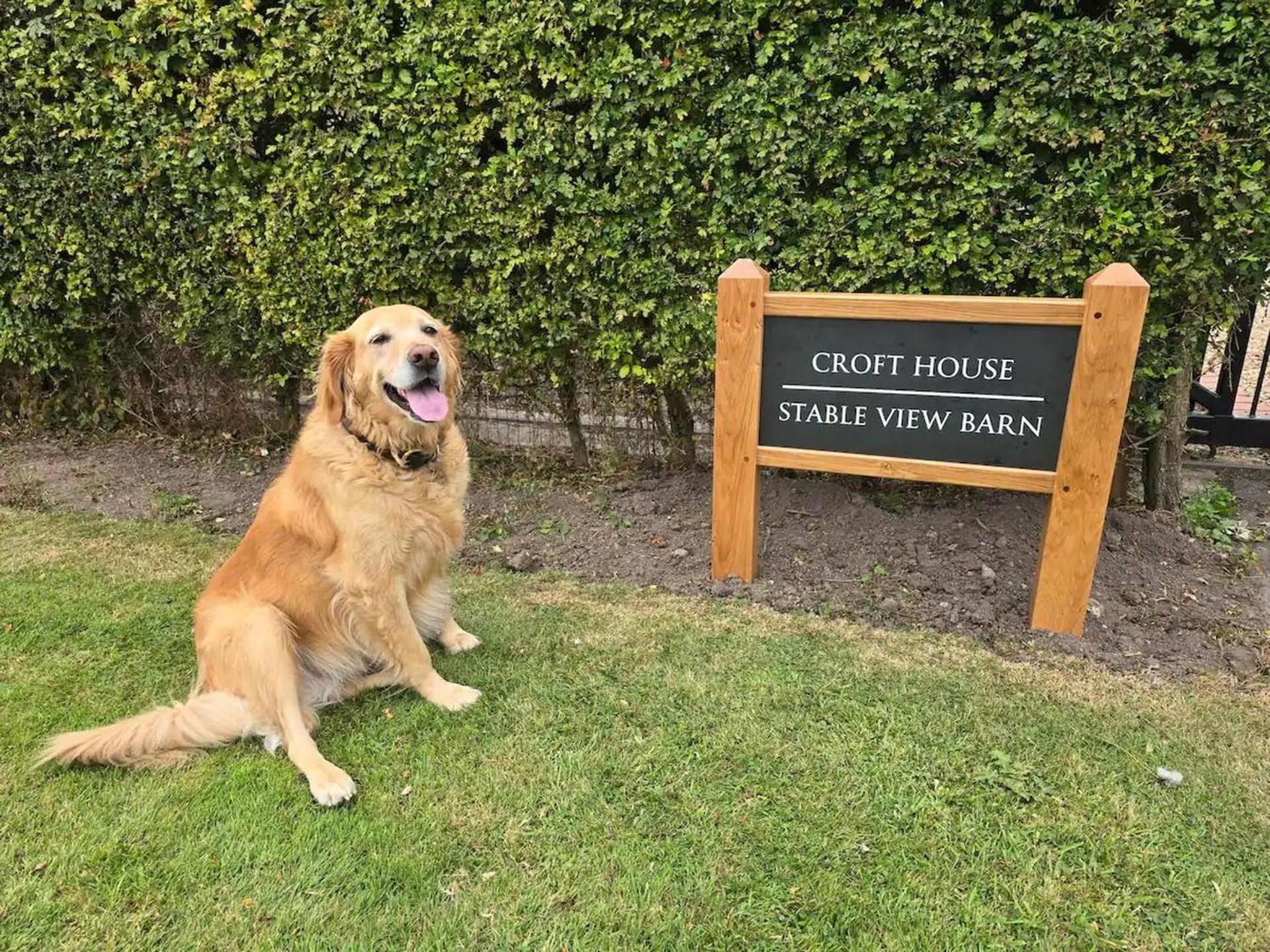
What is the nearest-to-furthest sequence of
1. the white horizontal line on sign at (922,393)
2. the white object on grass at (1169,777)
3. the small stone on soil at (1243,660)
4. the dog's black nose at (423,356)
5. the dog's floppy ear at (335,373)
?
the white object on grass at (1169,777) → the dog's black nose at (423,356) → the dog's floppy ear at (335,373) → the small stone on soil at (1243,660) → the white horizontal line on sign at (922,393)

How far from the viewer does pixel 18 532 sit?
449 cm

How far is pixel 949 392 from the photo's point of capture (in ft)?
10.2

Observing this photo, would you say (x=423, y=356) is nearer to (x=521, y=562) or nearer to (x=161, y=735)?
(x=161, y=735)

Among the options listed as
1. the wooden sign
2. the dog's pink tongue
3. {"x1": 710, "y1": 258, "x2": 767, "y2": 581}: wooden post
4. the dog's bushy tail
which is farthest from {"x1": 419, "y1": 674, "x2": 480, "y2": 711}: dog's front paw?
the wooden sign

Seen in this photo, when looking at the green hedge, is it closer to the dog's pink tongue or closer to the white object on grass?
the dog's pink tongue

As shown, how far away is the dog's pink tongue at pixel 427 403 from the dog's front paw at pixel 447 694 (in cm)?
100

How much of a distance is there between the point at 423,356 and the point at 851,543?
7.96 ft

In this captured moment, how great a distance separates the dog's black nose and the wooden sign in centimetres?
128

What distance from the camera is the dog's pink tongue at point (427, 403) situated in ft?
8.94

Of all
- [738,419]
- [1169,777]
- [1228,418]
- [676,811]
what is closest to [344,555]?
[676,811]

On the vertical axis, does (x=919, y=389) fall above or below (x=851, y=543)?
above

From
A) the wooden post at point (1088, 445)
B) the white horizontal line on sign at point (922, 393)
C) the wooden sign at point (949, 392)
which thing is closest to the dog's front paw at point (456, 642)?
the wooden sign at point (949, 392)

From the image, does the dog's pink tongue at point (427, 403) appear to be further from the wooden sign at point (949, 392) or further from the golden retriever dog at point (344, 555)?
the wooden sign at point (949, 392)

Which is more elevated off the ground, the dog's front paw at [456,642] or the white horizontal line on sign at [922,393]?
the white horizontal line on sign at [922,393]
